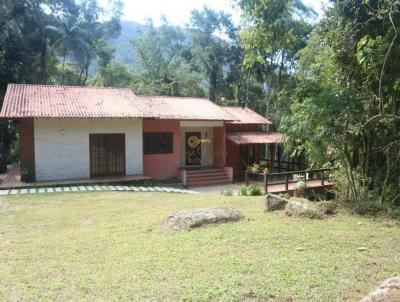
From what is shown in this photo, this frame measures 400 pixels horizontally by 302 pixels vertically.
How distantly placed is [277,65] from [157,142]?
15649mm

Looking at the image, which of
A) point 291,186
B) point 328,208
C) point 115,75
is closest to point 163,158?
point 291,186

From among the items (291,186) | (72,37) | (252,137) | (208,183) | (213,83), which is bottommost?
(208,183)

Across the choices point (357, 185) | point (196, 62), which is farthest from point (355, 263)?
point (196, 62)

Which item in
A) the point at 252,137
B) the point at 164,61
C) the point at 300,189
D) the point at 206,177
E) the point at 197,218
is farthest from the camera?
the point at 164,61

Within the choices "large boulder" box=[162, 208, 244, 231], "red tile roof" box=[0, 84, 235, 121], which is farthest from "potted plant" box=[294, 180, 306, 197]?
"large boulder" box=[162, 208, 244, 231]

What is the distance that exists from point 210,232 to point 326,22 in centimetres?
716

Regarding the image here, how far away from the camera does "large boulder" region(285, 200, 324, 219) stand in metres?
8.19

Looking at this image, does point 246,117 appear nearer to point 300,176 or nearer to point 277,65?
point 300,176

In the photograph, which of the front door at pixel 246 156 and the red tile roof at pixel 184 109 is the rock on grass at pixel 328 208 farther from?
the front door at pixel 246 156

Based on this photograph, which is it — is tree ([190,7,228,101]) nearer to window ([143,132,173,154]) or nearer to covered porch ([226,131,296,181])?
covered porch ([226,131,296,181])

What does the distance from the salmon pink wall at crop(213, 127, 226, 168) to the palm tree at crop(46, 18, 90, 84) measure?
641 inches

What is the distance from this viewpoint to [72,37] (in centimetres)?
3069

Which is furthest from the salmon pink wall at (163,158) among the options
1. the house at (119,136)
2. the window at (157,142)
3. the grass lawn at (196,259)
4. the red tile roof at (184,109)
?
the grass lawn at (196,259)

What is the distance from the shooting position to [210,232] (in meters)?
7.00
